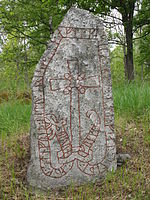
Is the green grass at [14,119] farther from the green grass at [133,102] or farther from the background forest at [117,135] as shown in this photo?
the green grass at [133,102]

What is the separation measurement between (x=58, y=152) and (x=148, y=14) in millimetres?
4771

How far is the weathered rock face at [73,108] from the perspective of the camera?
6.72 ft

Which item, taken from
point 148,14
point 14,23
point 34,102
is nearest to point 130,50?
point 148,14

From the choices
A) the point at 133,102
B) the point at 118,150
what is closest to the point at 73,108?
the point at 118,150

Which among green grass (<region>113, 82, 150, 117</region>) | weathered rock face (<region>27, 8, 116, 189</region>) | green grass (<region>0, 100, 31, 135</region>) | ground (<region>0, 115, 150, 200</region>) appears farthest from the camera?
green grass (<region>113, 82, 150, 117</region>)

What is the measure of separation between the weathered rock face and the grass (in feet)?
0.45

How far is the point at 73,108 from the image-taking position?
2.10m

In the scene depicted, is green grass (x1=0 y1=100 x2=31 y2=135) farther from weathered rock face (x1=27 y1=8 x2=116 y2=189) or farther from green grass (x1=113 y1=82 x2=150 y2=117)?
green grass (x1=113 y1=82 x2=150 y2=117)

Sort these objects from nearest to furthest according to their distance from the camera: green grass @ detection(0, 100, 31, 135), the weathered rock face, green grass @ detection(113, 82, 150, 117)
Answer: the weathered rock face, green grass @ detection(0, 100, 31, 135), green grass @ detection(113, 82, 150, 117)

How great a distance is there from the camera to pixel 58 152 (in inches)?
81.6

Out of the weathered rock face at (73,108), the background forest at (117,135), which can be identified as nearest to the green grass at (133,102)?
the background forest at (117,135)

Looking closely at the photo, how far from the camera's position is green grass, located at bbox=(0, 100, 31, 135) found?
3082 mm

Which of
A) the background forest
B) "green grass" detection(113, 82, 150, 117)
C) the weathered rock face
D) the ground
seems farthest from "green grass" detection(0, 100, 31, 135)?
"green grass" detection(113, 82, 150, 117)

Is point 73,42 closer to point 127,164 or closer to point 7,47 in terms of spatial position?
point 127,164
